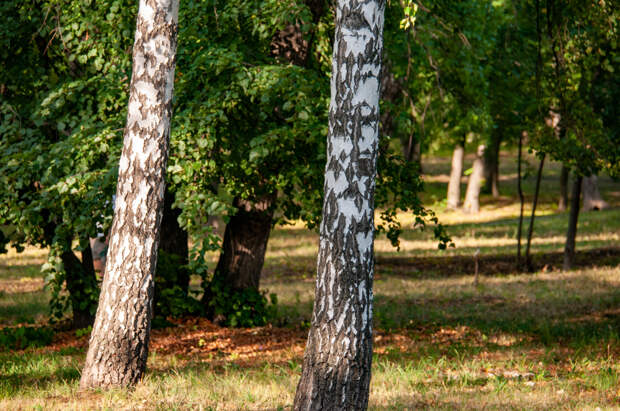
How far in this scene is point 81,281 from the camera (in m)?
10.9

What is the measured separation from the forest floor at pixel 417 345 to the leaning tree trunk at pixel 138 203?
401 mm

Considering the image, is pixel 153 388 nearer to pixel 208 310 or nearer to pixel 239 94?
pixel 239 94

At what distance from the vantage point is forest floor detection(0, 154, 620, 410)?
647 cm

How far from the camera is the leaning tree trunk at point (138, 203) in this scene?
645 centimetres

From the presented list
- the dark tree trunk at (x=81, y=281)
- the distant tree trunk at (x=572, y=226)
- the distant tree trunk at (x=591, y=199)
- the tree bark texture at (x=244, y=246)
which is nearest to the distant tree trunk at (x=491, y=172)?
the distant tree trunk at (x=591, y=199)

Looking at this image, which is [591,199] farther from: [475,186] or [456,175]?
[456,175]

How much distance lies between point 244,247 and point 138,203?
5.05 meters

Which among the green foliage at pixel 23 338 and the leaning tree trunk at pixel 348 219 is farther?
the green foliage at pixel 23 338

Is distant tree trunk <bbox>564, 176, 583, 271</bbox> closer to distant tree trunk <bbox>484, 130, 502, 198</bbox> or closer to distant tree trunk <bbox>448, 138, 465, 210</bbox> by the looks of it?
distant tree trunk <bbox>448, 138, 465, 210</bbox>

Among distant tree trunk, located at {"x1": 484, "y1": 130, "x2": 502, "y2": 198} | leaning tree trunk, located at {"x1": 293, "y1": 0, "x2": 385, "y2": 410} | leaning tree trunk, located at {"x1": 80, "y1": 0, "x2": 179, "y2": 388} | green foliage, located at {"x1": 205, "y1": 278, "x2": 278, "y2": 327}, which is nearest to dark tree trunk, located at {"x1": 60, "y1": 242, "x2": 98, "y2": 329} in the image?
green foliage, located at {"x1": 205, "y1": 278, "x2": 278, "y2": 327}

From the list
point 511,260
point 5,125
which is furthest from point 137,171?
point 511,260

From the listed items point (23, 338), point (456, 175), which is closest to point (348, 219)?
point (23, 338)

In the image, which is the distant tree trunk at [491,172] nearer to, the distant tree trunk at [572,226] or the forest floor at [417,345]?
the forest floor at [417,345]

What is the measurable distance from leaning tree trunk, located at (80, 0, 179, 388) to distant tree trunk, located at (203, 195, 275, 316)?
15.4 feet
